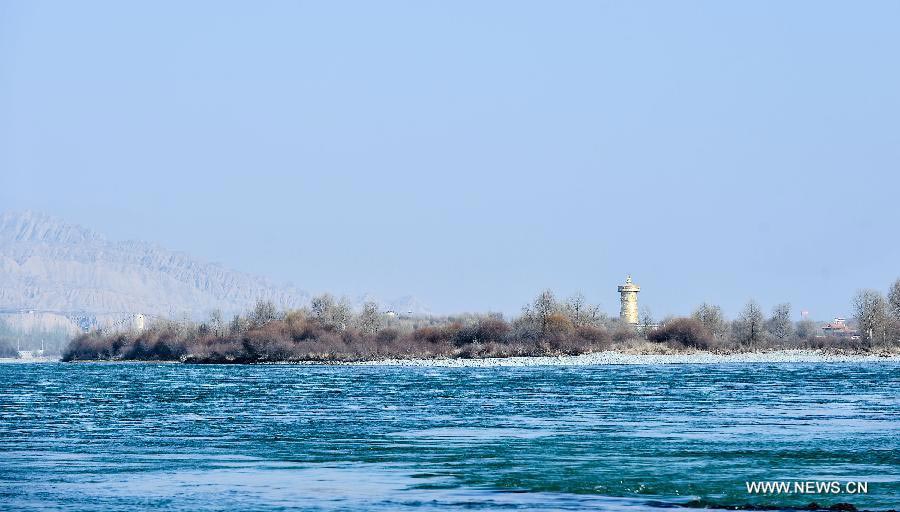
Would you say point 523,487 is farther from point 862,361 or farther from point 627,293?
point 627,293

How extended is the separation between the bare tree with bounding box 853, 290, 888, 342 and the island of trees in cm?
11

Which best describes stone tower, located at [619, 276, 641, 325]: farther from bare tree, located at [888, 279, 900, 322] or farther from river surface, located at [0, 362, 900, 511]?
river surface, located at [0, 362, 900, 511]

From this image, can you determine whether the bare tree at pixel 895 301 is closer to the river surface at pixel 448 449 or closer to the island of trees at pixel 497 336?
the island of trees at pixel 497 336

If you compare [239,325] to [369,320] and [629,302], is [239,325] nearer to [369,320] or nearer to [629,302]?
[369,320]

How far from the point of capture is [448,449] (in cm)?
3753

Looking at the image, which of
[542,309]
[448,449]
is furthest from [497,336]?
[448,449]

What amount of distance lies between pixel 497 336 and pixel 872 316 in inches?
1602

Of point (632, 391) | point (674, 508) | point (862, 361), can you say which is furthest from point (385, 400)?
point (862, 361)

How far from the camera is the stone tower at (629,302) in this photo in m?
185

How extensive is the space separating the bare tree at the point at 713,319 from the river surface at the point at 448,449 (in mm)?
104481

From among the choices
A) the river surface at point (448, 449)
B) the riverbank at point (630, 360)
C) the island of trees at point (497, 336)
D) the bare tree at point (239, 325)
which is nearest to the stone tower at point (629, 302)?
the island of trees at point (497, 336)

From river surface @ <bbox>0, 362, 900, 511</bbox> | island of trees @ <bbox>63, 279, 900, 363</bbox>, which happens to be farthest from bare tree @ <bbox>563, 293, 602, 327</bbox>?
river surface @ <bbox>0, 362, 900, 511</bbox>

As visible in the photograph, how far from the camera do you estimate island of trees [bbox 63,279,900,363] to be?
14912 centimetres

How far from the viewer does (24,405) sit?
200 feet
